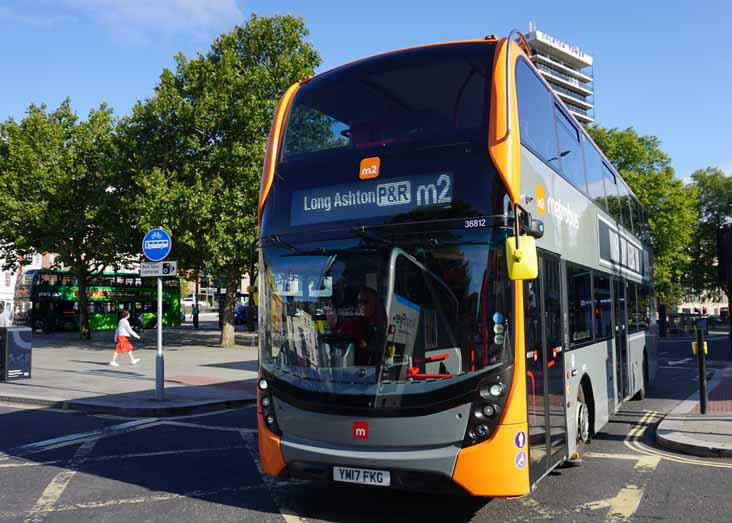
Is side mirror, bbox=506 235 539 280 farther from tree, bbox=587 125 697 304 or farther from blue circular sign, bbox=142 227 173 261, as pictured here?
tree, bbox=587 125 697 304

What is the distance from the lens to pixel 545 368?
573 centimetres

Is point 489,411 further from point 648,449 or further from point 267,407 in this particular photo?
point 648,449

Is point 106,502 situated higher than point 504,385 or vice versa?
point 504,385

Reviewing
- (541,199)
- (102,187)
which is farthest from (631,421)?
(102,187)

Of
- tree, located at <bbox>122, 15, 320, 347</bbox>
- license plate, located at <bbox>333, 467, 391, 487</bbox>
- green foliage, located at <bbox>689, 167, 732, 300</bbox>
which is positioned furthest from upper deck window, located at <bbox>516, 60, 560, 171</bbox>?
green foliage, located at <bbox>689, 167, 732, 300</bbox>

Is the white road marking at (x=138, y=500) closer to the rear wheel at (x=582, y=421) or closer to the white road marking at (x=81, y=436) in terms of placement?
the white road marking at (x=81, y=436)

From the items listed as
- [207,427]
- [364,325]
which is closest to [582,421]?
[364,325]

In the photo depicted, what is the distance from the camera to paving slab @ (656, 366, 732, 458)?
766cm

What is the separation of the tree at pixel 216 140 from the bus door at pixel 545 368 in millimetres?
19094

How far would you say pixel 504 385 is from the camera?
16.0 ft

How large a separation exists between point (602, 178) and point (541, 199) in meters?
3.87

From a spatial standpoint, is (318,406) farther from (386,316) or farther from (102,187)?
(102,187)

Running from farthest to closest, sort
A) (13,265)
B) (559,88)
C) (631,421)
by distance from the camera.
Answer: (559,88) < (13,265) < (631,421)

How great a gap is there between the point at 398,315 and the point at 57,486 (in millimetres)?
4000
